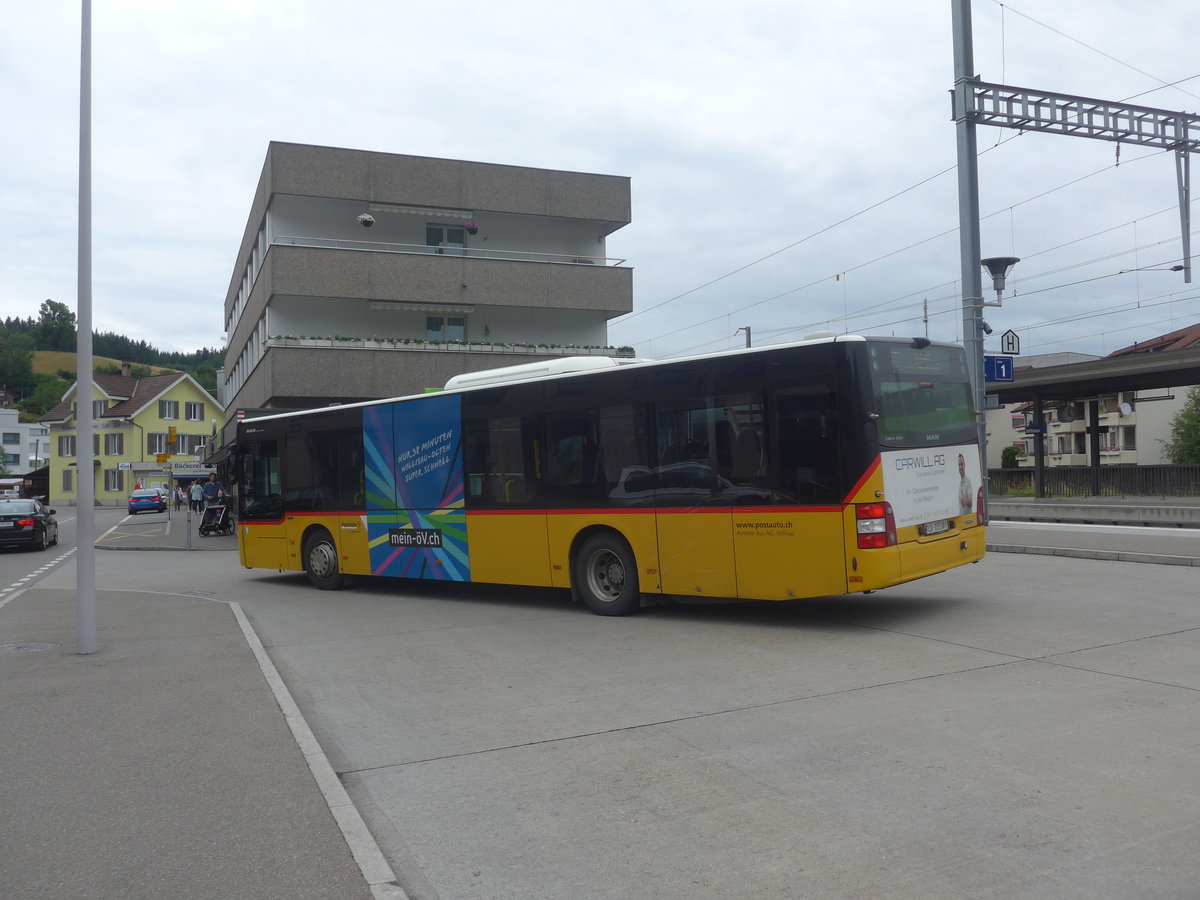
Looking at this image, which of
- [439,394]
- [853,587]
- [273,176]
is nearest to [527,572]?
[439,394]

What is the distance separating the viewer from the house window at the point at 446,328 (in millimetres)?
33781

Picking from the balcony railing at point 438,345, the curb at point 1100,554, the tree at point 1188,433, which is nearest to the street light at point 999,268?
the curb at point 1100,554

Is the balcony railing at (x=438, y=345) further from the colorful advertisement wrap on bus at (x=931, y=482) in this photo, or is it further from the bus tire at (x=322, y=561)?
the colorful advertisement wrap on bus at (x=931, y=482)

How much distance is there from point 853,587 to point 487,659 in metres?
3.36

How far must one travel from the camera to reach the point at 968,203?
65.1 ft

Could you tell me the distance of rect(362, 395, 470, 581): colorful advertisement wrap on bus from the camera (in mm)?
13703

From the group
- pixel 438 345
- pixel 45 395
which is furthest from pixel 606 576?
pixel 45 395

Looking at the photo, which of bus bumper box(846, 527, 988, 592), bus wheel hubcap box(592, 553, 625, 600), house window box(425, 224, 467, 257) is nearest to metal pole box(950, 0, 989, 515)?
bus bumper box(846, 527, 988, 592)

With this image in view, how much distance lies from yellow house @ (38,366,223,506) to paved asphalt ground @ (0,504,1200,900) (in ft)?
265

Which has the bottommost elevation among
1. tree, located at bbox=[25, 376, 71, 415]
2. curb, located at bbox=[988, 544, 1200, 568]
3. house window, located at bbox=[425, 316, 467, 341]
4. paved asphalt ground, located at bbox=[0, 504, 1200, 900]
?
paved asphalt ground, located at bbox=[0, 504, 1200, 900]

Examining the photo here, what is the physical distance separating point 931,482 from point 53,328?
18806 centimetres

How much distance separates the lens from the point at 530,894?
156 inches

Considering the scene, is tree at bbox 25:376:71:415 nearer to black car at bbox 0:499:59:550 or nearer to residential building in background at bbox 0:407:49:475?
residential building in background at bbox 0:407:49:475

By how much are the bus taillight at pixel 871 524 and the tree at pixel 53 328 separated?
605 feet
